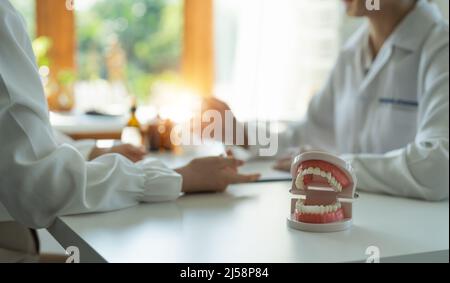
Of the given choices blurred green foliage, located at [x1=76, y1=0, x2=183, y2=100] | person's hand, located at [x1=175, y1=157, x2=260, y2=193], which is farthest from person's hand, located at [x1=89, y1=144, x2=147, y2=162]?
blurred green foliage, located at [x1=76, y1=0, x2=183, y2=100]

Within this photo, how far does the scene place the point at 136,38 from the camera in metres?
4.24

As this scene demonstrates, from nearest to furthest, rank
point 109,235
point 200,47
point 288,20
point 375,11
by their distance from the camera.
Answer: point 109,235, point 375,11, point 288,20, point 200,47

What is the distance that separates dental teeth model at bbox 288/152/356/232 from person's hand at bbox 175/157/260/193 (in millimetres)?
301

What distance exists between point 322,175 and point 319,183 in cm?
2

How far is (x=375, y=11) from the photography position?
5.54 feet

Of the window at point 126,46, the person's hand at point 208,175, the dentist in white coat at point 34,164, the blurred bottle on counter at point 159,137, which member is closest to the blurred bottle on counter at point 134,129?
the blurred bottle on counter at point 159,137

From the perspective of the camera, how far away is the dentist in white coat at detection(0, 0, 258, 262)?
3.22ft

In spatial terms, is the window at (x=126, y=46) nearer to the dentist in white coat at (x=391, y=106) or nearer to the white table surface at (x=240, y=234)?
the dentist in white coat at (x=391, y=106)

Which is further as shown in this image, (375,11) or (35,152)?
(375,11)

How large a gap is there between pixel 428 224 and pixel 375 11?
0.76 metres

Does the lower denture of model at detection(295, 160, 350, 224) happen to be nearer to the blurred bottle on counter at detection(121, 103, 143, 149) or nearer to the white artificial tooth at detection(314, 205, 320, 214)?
the white artificial tooth at detection(314, 205, 320, 214)

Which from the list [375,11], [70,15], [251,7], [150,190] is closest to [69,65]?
[70,15]

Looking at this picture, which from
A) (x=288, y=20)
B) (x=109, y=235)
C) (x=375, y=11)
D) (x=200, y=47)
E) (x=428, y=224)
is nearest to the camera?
(x=109, y=235)

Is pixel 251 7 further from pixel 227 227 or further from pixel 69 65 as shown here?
pixel 227 227
